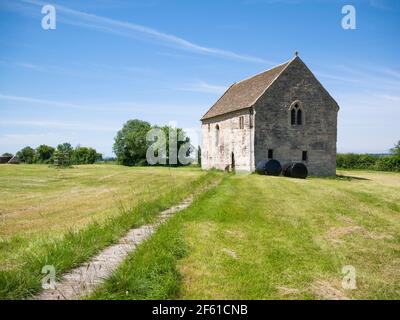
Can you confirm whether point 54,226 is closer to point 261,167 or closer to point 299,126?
point 261,167

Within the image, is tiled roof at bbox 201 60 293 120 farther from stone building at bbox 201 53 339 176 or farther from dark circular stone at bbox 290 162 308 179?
dark circular stone at bbox 290 162 308 179

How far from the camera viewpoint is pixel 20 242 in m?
11.3

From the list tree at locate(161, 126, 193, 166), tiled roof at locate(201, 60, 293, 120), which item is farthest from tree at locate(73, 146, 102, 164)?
tiled roof at locate(201, 60, 293, 120)

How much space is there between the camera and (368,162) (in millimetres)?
47625

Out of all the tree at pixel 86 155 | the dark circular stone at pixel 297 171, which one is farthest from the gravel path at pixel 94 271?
the tree at pixel 86 155

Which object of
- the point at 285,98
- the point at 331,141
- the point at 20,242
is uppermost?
the point at 285,98

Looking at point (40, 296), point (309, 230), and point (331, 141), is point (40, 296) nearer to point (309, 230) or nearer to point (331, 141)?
point (309, 230)

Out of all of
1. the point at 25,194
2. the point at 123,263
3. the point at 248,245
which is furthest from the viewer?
the point at 25,194

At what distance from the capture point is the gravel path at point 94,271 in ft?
19.2

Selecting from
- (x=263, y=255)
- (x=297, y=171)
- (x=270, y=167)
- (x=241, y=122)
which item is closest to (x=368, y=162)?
(x=297, y=171)

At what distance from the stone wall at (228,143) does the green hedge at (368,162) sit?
1828 centimetres

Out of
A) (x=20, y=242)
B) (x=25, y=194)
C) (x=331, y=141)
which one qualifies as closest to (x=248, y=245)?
(x=20, y=242)
